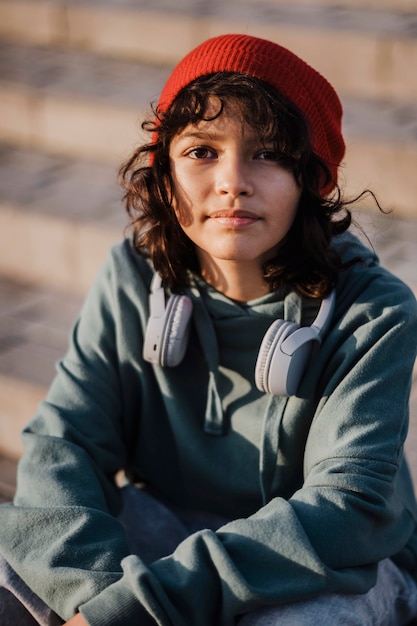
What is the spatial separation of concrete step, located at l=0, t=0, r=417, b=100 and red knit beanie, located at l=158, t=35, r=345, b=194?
1912 millimetres

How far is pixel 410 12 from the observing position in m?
4.07

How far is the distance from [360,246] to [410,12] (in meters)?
2.42

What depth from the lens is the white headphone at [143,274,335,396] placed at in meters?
1.78

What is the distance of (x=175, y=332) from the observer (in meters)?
1.94

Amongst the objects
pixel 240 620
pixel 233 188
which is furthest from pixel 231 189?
pixel 240 620

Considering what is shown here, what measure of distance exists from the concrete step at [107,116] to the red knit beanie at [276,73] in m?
1.46

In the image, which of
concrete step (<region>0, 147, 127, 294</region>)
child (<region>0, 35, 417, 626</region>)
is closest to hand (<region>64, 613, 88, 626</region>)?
child (<region>0, 35, 417, 626</region>)

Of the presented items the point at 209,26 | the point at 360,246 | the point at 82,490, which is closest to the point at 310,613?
the point at 82,490

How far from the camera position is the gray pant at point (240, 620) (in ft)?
5.41

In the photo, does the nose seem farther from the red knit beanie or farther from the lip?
the red knit beanie

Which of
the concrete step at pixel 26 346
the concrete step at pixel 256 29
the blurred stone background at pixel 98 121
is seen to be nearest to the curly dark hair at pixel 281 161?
the blurred stone background at pixel 98 121

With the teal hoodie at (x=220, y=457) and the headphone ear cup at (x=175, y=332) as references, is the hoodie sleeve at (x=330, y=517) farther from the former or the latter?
the headphone ear cup at (x=175, y=332)

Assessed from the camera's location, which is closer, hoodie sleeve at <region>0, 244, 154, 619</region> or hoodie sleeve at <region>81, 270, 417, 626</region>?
hoodie sleeve at <region>81, 270, 417, 626</region>

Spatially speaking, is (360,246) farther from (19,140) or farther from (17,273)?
(19,140)
